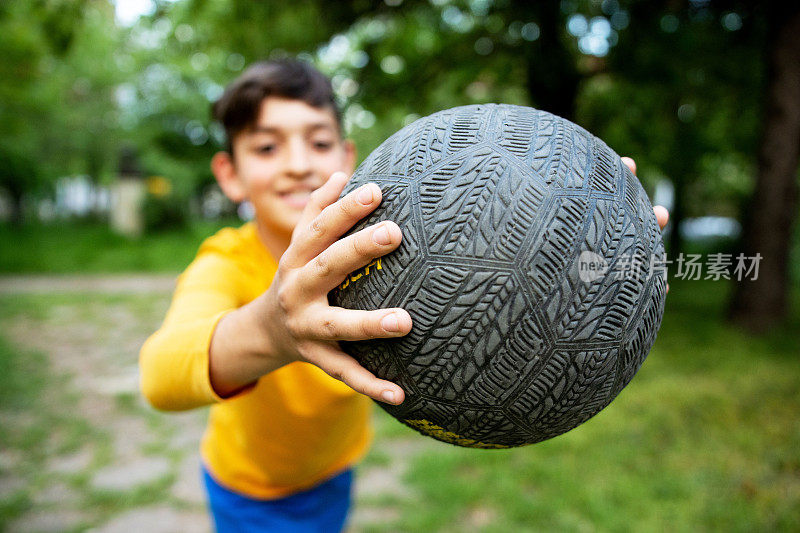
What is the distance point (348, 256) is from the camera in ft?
4.51

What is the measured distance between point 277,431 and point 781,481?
4.20m

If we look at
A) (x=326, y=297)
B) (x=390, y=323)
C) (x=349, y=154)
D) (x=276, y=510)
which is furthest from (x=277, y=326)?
(x=349, y=154)

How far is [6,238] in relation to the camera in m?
17.9

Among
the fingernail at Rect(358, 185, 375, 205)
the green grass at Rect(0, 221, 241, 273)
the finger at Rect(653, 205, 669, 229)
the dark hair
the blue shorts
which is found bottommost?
the green grass at Rect(0, 221, 241, 273)

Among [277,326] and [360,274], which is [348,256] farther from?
[277,326]

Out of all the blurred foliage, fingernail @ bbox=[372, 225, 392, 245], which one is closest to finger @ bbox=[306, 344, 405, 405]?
fingernail @ bbox=[372, 225, 392, 245]

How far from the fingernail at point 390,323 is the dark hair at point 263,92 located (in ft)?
4.86

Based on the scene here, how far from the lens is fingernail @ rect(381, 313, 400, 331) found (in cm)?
133

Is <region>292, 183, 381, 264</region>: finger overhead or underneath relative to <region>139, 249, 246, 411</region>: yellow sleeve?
overhead

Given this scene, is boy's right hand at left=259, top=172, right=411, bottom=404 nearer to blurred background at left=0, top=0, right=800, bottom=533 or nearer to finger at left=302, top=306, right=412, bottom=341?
finger at left=302, top=306, right=412, bottom=341

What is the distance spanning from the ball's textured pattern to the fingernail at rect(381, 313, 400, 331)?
76mm

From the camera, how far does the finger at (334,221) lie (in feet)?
4.68

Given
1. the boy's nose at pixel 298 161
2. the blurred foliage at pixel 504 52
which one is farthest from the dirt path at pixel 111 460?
the blurred foliage at pixel 504 52

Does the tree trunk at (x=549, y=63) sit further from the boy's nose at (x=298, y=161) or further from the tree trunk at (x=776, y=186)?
the boy's nose at (x=298, y=161)
